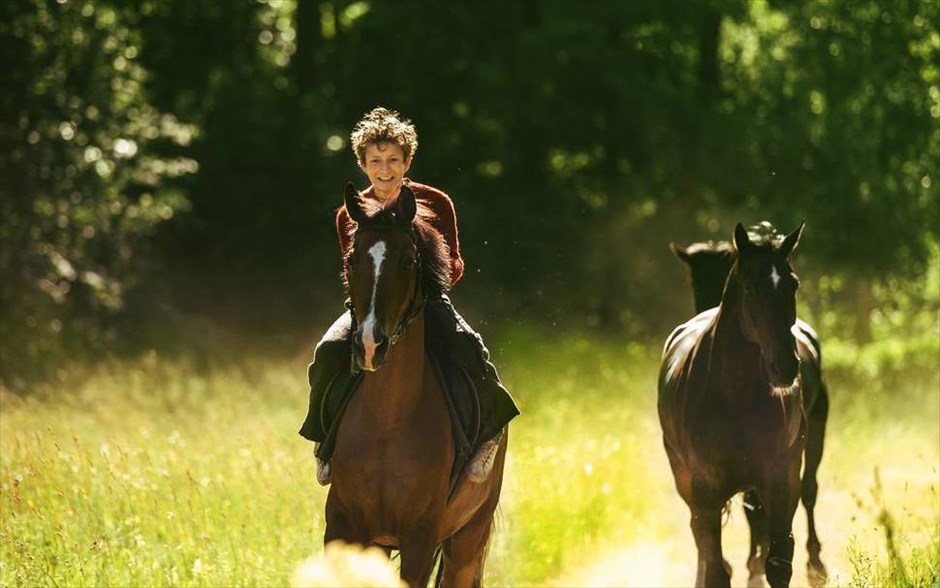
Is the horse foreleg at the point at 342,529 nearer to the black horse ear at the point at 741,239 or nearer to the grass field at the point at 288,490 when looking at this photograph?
the grass field at the point at 288,490

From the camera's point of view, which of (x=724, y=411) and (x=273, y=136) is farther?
(x=273, y=136)

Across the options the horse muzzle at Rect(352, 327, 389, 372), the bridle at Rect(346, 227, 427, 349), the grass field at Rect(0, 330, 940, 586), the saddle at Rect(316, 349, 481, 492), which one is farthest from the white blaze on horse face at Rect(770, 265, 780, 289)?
the horse muzzle at Rect(352, 327, 389, 372)

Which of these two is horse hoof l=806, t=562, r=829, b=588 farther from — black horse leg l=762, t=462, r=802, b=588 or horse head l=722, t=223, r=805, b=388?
horse head l=722, t=223, r=805, b=388

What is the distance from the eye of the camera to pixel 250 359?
22625mm

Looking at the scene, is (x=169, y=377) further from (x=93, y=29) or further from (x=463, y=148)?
(x=463, y=148)

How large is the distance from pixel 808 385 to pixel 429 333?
14.3 ft

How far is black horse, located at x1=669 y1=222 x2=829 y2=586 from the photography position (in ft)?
36.6

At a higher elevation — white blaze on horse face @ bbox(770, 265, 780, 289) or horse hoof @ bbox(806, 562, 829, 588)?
white blaze on horse face @ bbox(770, 265, 780, 289)

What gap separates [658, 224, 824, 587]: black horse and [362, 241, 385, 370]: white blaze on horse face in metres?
3.13

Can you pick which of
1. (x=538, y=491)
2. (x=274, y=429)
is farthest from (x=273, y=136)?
(x=538, y=491)

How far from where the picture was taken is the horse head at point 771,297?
8.85 meters

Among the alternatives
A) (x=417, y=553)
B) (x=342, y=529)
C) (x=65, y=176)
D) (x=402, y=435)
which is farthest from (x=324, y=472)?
(x=65, y=176)

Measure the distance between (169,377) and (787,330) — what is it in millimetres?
12550

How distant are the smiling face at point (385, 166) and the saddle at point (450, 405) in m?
0.85
